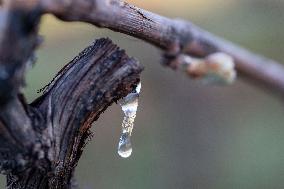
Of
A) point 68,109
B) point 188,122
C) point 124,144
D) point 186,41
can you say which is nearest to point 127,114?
point 124,144

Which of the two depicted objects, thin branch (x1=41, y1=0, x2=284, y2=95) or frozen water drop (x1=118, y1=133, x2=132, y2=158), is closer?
thin branch (x1=41, y1=0, x2=284, y2=95)

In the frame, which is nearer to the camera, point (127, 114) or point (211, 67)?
point (211, 67)

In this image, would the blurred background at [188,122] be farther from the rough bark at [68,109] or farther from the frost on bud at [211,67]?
the frost on bud at [211,67]

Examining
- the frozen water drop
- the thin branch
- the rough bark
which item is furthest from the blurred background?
the thin branch

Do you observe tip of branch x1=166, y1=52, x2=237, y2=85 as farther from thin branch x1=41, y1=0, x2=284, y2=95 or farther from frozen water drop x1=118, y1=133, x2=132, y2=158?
frozen water drop x1=118, y1=133, x2=132, y2=158

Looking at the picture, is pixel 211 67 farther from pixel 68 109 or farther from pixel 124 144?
pixel 124 144

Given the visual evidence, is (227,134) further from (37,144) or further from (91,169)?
(37,144)
